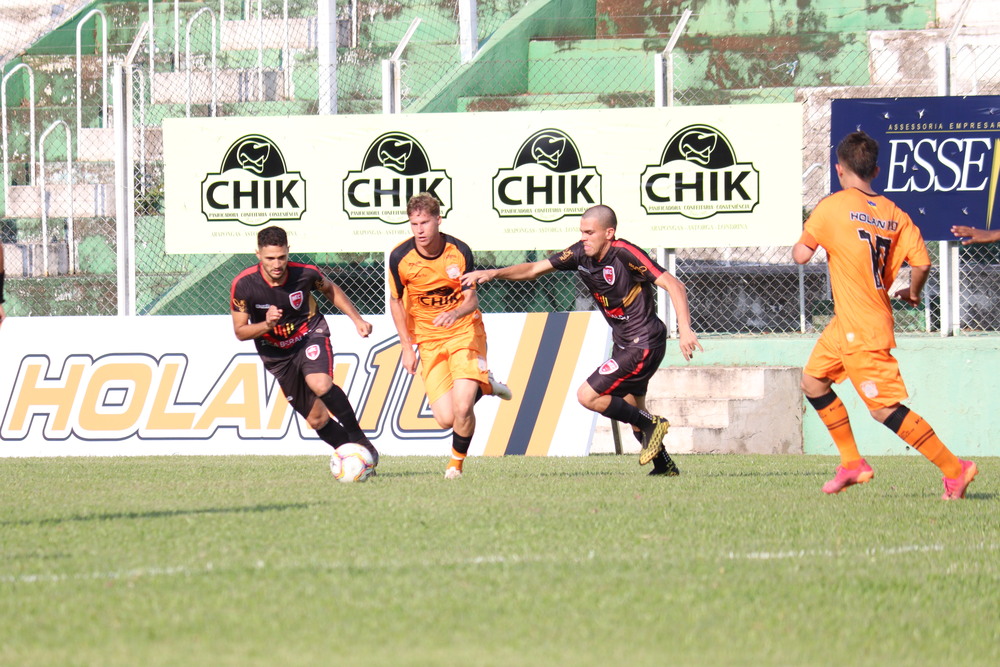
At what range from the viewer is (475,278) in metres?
9.12

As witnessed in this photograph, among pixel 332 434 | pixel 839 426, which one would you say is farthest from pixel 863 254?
pixel 332 434

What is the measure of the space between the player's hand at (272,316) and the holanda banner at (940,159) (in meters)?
6.81

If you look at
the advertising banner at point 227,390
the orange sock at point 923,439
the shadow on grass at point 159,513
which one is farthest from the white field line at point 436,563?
the advertising banner at point 227,390

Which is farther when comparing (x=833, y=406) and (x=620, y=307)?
(x=620, y=307)

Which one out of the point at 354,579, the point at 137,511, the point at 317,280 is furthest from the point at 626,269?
the point at 354,579

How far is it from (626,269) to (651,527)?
3.63 metres

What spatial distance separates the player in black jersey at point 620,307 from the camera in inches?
379

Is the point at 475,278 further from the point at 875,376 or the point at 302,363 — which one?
the point at 875,376

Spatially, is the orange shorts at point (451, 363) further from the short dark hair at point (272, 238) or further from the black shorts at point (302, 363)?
the short dark hair at point (272, 238)

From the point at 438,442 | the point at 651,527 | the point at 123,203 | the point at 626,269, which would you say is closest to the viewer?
the point at 651,527

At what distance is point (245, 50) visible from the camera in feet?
71.0

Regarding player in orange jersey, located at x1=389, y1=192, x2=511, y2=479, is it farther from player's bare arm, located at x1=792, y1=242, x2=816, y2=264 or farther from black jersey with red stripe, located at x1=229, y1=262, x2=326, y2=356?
player's bare arm, located at x1=792, y1=242, x2=816, y2=264

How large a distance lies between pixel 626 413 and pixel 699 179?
478 centimetres

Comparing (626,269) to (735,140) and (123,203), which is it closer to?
(735,140)
